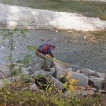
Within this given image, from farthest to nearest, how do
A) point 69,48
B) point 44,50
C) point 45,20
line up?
point 45,20 < point 69,48 < point 44,50

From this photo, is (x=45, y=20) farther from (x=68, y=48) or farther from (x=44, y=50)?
(x=44, y=50)

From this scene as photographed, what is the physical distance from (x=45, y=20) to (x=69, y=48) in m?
5.62

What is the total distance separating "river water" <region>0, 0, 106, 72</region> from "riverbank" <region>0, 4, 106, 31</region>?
50.0 inches

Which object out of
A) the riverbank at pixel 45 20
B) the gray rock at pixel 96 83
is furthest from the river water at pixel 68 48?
the gray rock at pixel 96 83

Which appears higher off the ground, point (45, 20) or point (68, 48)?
point (45, 20)

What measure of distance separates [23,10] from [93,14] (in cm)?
629

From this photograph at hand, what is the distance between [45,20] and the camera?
63.3ft

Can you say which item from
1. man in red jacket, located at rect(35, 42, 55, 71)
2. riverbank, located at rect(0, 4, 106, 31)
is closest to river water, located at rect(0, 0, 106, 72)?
riverbank, located at rect(0, 4, 106, 31)

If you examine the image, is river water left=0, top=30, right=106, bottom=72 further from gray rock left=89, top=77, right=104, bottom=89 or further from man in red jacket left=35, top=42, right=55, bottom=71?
gray rock left=89, top=77, right=104, bottom=89

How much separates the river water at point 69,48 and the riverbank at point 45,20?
1269 mm

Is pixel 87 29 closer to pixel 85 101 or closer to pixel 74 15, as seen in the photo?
pixel 74 15

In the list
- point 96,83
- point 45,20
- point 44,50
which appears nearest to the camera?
point 96,83

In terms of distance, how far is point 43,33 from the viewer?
16797 mm

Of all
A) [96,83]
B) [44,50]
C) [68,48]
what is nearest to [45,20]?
[68,48]
